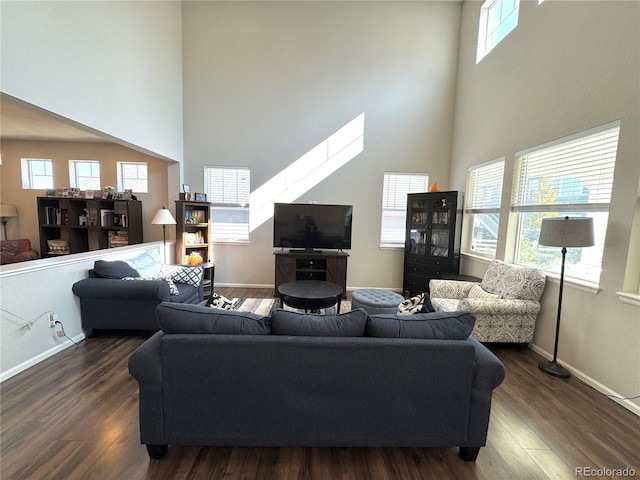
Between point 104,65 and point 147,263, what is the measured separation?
7.84 feet

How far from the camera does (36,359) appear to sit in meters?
2.48

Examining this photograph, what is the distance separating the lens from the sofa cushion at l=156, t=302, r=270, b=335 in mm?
1513

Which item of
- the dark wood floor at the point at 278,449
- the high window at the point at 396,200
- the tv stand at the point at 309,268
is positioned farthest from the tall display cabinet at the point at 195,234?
the high window at the point at 396,200

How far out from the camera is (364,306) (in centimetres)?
320

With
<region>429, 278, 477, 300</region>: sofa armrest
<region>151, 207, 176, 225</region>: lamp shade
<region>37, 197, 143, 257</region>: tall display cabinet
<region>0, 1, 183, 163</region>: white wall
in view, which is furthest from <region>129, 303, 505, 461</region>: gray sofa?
<region>37, 197, 143, 257</region>: tall display cabinet

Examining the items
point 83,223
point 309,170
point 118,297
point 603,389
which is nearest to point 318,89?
point 309,170

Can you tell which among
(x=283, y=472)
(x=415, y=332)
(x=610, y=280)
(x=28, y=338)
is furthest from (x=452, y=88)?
(x=28, y=338)

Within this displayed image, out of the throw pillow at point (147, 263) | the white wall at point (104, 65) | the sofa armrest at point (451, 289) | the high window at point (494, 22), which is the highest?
the high window at point (494, 22)

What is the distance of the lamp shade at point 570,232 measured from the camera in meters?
2.32

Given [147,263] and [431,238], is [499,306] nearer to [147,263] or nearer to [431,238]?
[431,238]

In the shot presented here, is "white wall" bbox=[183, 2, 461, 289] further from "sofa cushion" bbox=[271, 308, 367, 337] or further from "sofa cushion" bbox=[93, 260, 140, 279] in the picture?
"sofa cushion" bbox=[271, 308, 367, 337]

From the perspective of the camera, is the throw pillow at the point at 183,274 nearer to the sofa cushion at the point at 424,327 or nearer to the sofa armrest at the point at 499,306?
the sofa cushion at the point at 424,327

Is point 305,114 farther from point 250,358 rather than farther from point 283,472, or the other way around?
point 283,472
